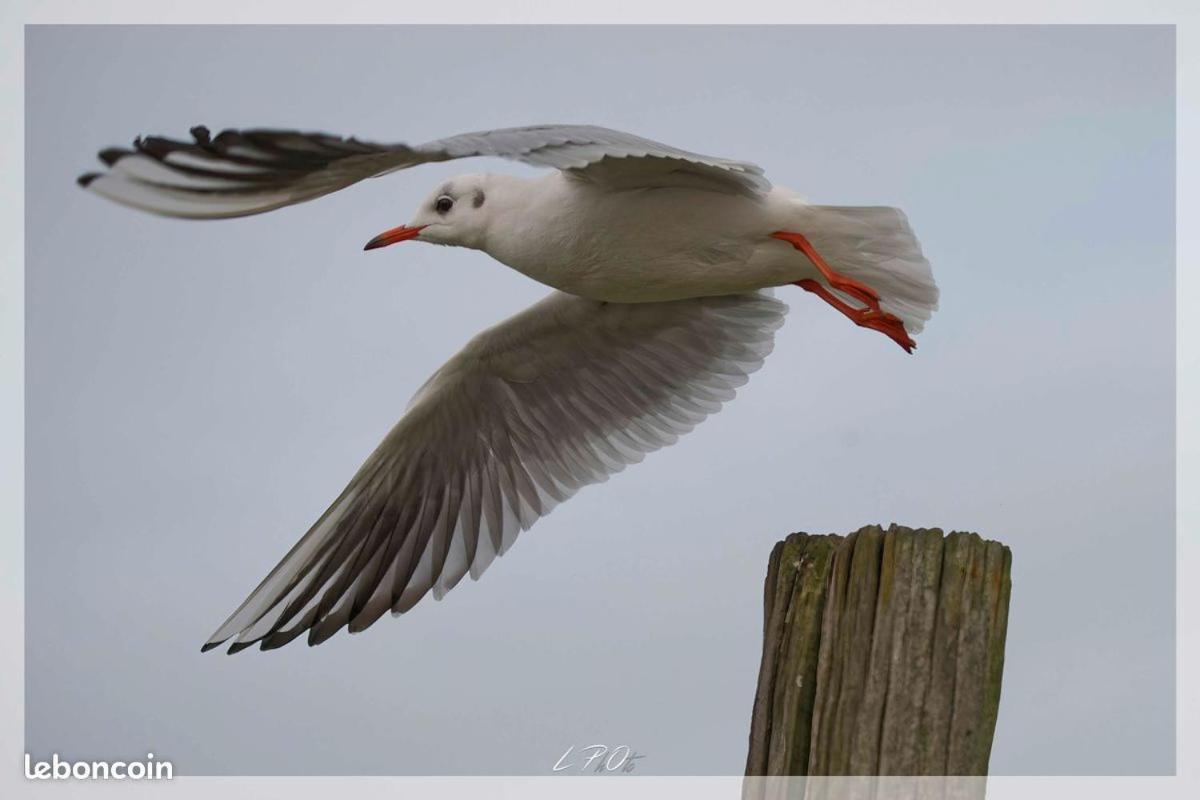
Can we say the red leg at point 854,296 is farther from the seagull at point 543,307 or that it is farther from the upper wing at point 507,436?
the upper wing at point 507,436

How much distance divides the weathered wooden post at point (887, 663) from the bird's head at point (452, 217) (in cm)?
162

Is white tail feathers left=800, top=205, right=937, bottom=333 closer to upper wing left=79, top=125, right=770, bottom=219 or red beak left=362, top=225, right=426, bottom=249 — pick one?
upper wing left=79, top=125, right=770, bottom=219

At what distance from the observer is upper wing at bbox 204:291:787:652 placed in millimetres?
4383

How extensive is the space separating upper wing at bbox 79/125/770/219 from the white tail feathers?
2.10 feet

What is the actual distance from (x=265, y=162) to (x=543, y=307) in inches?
50.0

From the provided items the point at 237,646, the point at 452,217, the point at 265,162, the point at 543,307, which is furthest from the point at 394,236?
the point at 237,646

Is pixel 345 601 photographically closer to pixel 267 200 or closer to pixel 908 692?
pixel 267 200

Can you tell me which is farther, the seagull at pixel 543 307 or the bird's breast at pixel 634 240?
the bird's breast at pixel 634 240

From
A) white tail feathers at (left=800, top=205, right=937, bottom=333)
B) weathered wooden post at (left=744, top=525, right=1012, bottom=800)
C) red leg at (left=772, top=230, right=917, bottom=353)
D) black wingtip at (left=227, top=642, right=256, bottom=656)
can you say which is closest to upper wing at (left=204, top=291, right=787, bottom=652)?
black wingtip at (left=227, top=642, right=256, bottom=656)

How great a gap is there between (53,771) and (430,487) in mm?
1475

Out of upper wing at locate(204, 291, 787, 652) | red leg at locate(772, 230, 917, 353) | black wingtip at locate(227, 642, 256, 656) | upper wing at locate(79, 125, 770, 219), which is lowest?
black wingtip at locate(227, 642, 256, 656)

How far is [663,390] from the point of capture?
179 inches

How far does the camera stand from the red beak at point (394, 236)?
3932 mm

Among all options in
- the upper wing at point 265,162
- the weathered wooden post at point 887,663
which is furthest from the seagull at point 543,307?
the weathered wooden post at point 887,663
